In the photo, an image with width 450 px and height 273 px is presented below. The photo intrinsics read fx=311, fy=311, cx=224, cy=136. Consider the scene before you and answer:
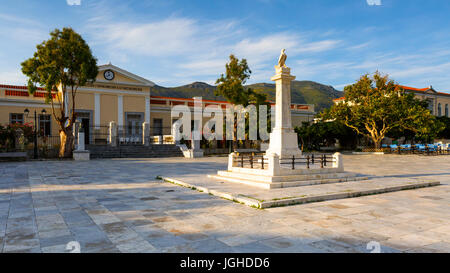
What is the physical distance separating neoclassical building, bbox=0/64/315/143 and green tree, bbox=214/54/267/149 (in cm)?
702

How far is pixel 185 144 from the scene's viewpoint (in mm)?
27734

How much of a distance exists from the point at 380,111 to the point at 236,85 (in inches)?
534

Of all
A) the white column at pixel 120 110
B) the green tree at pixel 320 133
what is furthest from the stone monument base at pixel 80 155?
the green tree at pixel 320 133

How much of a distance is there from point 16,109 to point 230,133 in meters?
18.9

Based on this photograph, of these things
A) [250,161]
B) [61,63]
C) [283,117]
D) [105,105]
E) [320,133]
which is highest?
[61,63]

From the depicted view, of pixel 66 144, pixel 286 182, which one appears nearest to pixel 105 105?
pixel 66 144

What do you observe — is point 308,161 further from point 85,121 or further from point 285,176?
point 85,121

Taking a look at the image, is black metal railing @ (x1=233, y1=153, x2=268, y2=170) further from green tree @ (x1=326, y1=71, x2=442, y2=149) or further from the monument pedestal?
green tree @ (x1=326, y1=71, x2=442, y2=149)

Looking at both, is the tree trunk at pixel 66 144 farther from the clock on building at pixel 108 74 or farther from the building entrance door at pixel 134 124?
the clock on building at pixel 108 74

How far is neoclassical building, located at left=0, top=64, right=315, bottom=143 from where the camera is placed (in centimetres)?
2694

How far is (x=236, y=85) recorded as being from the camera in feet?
88.3

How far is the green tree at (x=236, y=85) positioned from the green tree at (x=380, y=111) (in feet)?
32.3

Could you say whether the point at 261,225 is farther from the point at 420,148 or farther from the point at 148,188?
the point at 420,148
